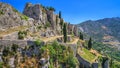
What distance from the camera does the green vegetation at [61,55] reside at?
236 ft

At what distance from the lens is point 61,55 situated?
3000 inches

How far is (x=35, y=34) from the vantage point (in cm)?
9012

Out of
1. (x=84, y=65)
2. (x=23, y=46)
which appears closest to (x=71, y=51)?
(x=84, y=65)

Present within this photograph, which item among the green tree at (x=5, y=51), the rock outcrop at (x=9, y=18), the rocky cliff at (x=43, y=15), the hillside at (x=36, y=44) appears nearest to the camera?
the green tree at (x=5, y=51)

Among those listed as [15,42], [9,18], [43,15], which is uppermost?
[43,15]

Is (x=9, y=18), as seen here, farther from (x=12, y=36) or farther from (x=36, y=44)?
(x=36, y=44)

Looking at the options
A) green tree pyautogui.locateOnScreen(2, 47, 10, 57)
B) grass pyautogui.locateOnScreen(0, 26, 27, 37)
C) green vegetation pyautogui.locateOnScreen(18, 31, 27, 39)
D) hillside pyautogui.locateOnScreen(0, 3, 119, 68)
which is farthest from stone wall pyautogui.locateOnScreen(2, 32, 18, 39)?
green tree pyautogui.locateOnScreen(2, 47, 10, 57)

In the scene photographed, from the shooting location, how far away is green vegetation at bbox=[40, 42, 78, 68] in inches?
2837

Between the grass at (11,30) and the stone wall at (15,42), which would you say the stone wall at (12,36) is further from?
the stone wall at (15,42)

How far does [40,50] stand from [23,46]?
4.04 m

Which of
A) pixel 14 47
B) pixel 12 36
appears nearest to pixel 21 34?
pixel 12 36

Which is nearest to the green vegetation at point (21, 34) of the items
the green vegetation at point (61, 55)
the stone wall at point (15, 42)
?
the green vegetation at point (61, 55)

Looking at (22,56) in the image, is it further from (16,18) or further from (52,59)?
(16,18)

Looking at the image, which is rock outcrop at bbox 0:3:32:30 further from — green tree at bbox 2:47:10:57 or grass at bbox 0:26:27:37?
green tree at bbox 2:47:10:57
